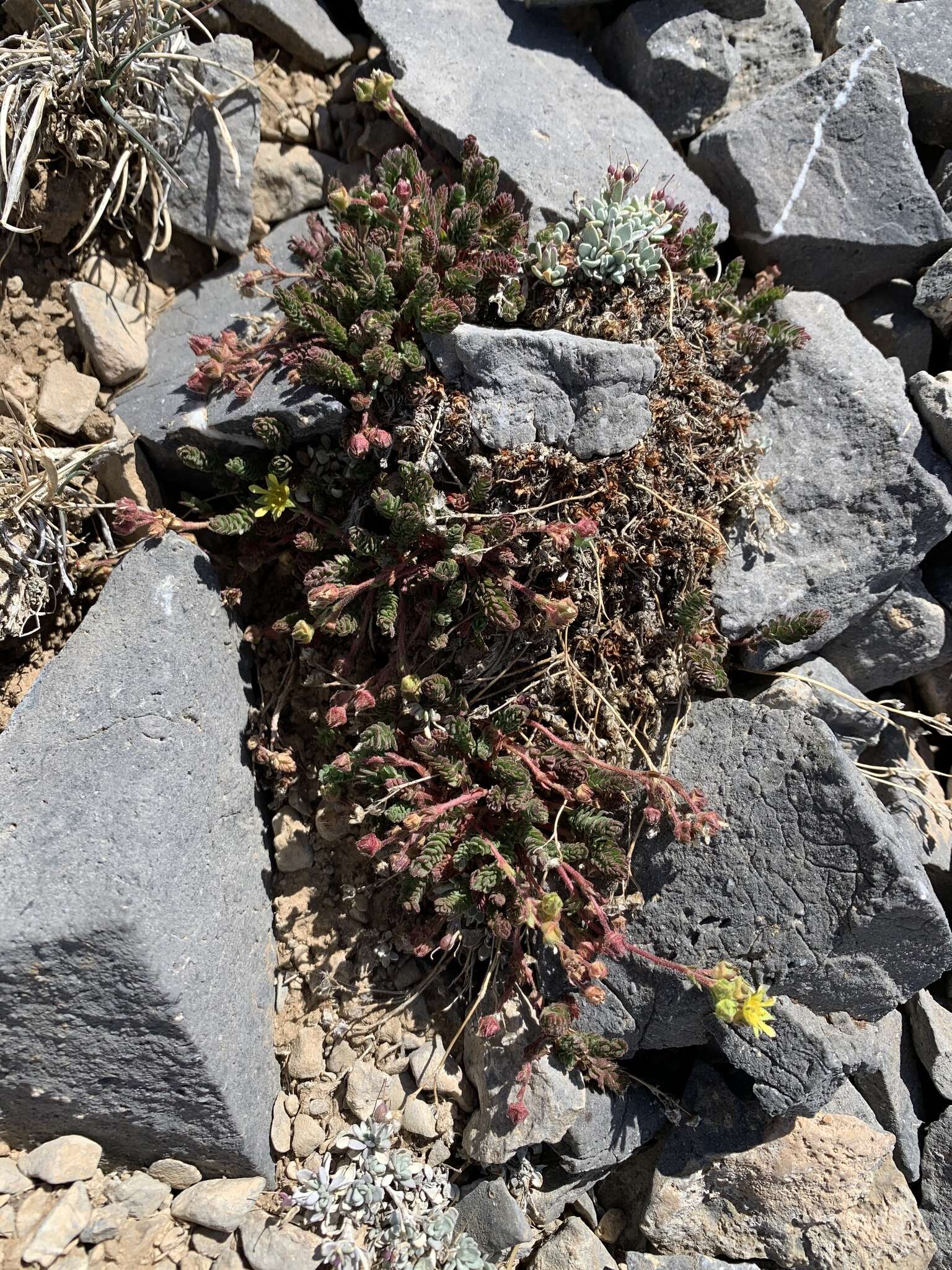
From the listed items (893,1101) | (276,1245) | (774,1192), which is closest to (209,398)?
(276,1245)

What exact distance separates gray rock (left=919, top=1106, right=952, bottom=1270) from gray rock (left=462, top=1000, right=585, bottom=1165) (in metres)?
1.95

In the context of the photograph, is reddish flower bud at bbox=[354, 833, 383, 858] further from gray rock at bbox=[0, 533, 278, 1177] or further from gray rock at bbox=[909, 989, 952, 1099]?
gray rock at bbox=[909, 989, 952, 1099]

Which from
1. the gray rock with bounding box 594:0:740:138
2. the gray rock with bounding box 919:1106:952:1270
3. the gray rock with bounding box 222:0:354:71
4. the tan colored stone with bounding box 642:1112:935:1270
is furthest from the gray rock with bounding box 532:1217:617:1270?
the gray rock with bounding box 222:0:354:71

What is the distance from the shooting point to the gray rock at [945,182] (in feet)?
15.1

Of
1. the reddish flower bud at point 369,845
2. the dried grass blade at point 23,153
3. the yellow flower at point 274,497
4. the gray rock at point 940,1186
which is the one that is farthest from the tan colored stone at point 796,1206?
the dried grass blade at point 23,153

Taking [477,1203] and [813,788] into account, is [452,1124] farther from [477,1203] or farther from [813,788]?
[813,788]

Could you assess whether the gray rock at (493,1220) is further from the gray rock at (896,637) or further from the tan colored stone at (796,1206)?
the gray rock at (896,637)

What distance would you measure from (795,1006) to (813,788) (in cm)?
97

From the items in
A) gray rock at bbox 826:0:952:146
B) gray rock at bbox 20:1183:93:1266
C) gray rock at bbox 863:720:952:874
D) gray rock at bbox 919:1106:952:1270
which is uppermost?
Result: gray rock at bbox 826:0:952:146

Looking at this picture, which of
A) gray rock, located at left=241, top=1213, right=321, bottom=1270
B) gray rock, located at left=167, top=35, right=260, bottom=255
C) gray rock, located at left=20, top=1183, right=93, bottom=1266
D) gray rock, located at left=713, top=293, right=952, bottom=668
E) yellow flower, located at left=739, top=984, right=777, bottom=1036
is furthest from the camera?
gray rock, located at left=167, top=35, right=260, bottom=255

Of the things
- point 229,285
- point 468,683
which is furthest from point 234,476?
point 468,683

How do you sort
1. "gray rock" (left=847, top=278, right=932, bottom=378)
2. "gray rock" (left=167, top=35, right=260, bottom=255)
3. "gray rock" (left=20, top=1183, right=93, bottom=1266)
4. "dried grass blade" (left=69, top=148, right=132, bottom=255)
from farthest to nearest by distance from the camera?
1. "gray rock" (left=847, top=278, right=932, bottom=378)
2. "gray rock" (left=167, top=35, right=260, bottom=255)
3. "dried grass blade" (left=69, top=148, right=132, bottom=255)
4. "gray rock" (left=20, top=1183, right=93, bottom=1266)

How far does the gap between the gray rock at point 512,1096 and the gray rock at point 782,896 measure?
0.30 metres

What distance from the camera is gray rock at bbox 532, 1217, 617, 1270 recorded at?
12.6 ft
